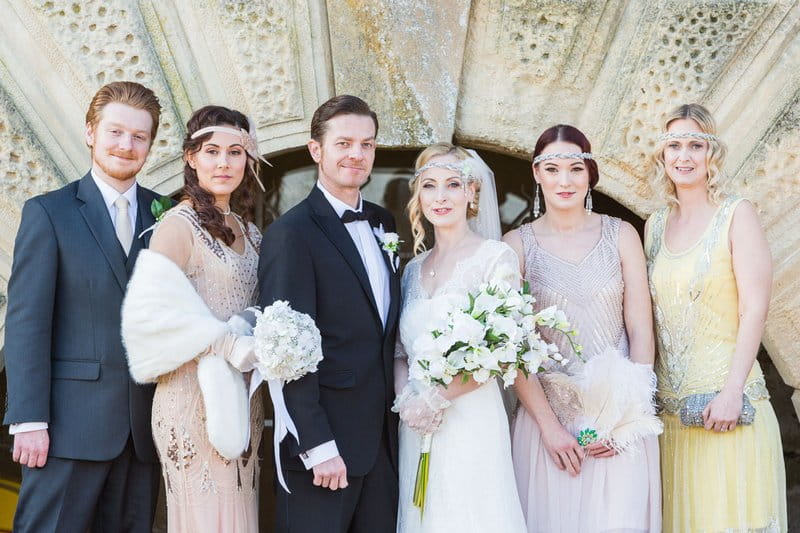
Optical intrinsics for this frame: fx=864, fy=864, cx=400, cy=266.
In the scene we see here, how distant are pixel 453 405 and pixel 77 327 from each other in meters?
1.38

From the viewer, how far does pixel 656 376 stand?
338 centimetres

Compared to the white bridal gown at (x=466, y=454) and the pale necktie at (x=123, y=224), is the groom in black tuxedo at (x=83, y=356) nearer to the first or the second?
the pale necktie at (x=123, y=224)

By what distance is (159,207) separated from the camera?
10.4 ft

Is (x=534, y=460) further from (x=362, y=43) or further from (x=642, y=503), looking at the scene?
(x=362, y=43)

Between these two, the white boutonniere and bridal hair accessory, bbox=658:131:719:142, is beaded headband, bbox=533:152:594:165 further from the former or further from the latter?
the white boutonniere

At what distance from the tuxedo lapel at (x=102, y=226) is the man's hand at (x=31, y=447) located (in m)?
0.58

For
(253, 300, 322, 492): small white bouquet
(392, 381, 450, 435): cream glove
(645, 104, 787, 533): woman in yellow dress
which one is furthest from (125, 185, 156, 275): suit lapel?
(645, 104, 787, 533): woman in yellow dress

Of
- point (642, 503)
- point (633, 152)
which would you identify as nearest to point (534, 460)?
point (642, 503)

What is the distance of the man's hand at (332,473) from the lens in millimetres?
2910

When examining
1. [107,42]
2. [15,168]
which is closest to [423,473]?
[15,168]

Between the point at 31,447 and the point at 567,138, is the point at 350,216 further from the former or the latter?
the point at 31,447

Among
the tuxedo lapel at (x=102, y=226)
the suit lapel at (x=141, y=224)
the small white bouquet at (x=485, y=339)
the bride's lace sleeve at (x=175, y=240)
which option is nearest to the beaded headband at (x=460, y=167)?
the small white bouquet at (x=485, y=339)

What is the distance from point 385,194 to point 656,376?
63.6 inches

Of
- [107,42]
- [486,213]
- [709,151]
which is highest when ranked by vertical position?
[107,42]
